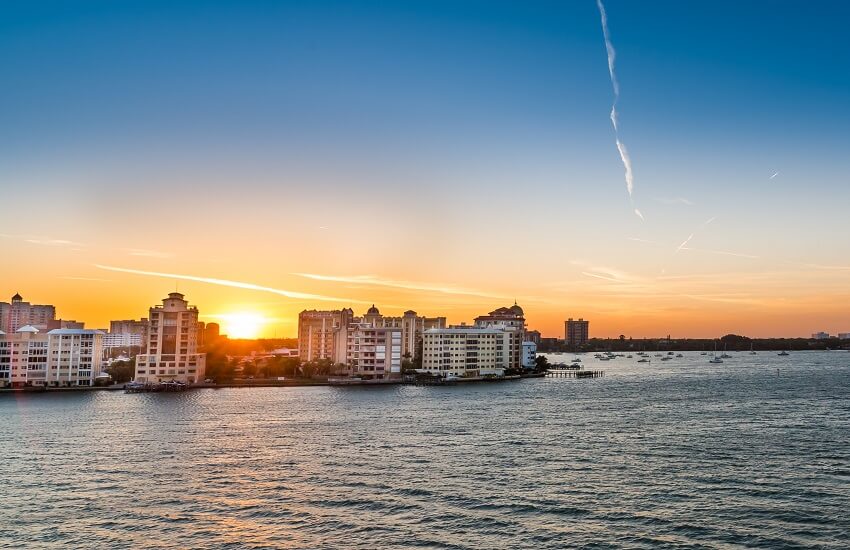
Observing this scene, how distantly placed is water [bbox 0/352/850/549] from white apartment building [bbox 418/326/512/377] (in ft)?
121

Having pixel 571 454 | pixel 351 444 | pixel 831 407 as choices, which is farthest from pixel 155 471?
pixel 831 407

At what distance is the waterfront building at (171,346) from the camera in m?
69.1

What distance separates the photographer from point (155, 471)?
87.6 feet

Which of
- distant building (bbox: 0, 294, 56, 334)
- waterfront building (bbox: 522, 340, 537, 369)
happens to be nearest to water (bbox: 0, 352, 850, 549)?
waterfront building (bbox: 522, 340, 537, 369)

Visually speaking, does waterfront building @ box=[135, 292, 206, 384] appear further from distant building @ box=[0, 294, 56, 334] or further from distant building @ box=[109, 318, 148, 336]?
distant building @ box=[109, 318, 148, 336]

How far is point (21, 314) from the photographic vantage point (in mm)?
109812

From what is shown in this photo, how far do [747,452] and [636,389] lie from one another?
39259mm

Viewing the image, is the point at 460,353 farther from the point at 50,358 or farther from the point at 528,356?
the point at 50,358

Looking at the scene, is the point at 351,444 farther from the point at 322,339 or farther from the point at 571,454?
the point at 322,339

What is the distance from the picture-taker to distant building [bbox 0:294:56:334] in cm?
10488

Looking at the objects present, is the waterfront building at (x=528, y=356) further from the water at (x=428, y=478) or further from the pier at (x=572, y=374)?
the water at (x=428, y=478)

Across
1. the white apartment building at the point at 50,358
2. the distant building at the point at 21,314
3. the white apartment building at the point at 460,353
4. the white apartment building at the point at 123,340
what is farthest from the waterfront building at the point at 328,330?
the white apartment building at the point at 123,340

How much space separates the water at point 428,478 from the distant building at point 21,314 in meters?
67.6

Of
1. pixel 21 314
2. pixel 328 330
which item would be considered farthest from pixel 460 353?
pixel 21 314
